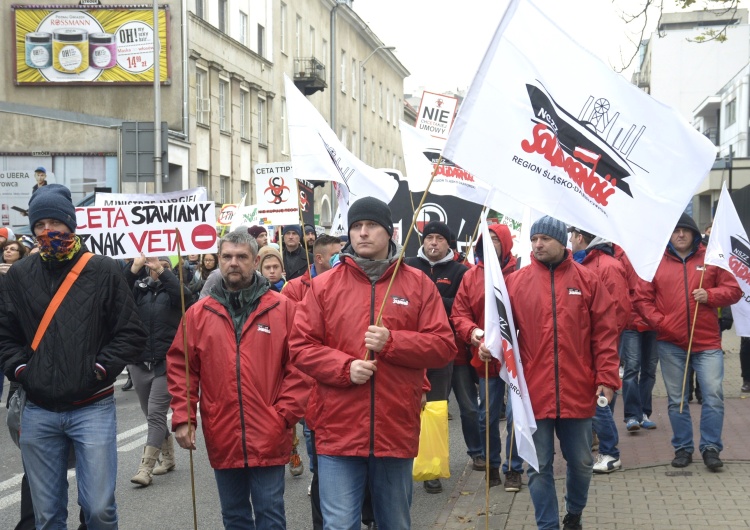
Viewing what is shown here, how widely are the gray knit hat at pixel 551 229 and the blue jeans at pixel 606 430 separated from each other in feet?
7.59

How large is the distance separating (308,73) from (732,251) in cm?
3813

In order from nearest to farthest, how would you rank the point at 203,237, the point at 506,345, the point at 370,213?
the point at 370,213, the point at 506,345, the point at 203,237

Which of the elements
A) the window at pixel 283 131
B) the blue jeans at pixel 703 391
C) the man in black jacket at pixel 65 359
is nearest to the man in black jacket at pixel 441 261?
the blue jeans at pixel 703 391

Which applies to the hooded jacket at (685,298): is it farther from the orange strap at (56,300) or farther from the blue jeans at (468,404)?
the orange strap at (56,300)

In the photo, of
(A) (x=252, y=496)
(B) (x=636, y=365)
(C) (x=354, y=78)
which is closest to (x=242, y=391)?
(A) (x=252, y=496)

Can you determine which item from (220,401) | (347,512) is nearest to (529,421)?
(347,512)

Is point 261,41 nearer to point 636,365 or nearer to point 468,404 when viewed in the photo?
point 636,365

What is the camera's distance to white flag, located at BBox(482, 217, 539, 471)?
224 inches

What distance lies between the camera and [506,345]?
5.78 metres

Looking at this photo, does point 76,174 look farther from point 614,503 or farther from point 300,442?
point 614,503

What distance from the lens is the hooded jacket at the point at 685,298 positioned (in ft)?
26.7

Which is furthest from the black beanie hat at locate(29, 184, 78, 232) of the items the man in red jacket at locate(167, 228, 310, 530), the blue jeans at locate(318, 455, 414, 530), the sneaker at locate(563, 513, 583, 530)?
the sneaker at locate(563, 513, 583, 530)

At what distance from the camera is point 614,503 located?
281 inches

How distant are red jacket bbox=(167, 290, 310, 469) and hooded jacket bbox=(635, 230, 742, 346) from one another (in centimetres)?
394
